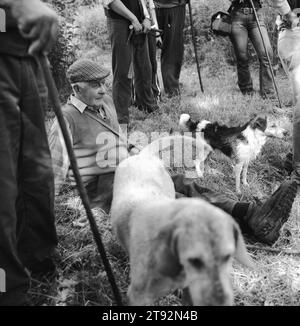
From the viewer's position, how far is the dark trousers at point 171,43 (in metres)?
6.27

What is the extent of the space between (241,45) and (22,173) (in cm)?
519

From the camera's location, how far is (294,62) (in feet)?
13.0

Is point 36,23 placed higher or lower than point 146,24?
lower

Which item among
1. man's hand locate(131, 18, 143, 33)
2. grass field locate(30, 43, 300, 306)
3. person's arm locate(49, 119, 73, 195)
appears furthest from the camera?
man's hand locate(131, 18, 143, 33)

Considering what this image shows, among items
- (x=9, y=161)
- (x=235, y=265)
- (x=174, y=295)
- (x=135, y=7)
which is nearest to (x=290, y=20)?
(x=135, y=7)

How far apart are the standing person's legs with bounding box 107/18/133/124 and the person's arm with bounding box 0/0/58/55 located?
3420 millimetres

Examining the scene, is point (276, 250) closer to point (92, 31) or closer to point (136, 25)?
point (136, 25)

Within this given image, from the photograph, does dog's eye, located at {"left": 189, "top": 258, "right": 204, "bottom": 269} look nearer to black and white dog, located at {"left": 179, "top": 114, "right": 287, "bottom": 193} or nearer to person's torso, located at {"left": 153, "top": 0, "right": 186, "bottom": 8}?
black and white dog, located at {"left": 179, "top": 114, "right": 287, "bottom": 193}

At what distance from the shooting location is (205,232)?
1.64 m

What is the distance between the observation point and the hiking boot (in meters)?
2.99

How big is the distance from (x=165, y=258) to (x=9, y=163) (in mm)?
998

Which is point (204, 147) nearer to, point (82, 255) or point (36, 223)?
point (82, 255)

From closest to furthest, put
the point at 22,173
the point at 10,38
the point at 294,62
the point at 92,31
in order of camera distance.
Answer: the point at 10,38 → the point at 22,173 → the point at 294,62 → the point at 92,31

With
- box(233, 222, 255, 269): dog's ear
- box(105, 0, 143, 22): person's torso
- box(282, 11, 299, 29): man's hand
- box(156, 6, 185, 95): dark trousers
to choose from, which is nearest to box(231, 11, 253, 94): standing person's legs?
box(156, 6, 185, 95): dark trousers
